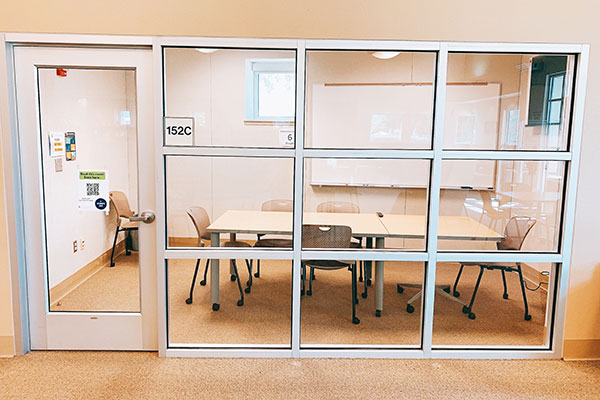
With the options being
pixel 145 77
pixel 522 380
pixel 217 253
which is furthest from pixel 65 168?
pixel 522 380

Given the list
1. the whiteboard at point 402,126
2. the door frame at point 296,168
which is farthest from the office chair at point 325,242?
the whiteboard at point 402,126

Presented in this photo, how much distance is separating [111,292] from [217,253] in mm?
794

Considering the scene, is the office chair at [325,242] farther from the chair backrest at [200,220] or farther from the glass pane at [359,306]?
the chair backrest at [200,220]

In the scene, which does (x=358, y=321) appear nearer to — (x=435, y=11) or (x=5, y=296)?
(x=435, y=11)

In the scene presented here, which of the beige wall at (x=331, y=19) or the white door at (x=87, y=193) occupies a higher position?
the beige wall at (x=331, y=19)

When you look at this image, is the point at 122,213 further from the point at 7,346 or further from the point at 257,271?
the point at 7,346

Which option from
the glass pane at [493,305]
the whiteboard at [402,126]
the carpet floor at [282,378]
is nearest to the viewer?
the carpet floor at [282,378]

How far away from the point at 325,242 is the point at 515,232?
1350 millimetres

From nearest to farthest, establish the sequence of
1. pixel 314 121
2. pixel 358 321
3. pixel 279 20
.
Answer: pixel 279 20 → pixel 314 121 → pixel 358 321

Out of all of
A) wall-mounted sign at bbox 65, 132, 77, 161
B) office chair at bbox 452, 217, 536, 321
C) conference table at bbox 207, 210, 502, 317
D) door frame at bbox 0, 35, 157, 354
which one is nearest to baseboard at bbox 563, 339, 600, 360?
office chair at bbox 452, 217, 536, 321

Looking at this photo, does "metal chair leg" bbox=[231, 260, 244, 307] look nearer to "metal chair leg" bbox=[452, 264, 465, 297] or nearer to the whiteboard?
the whiteboard

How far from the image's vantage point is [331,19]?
265 centimetres

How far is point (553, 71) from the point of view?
9.05ft

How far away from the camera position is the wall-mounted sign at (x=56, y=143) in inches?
112
